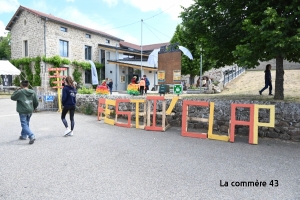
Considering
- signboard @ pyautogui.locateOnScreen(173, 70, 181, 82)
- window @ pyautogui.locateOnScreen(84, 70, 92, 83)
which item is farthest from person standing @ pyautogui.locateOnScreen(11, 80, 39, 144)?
window @ pyautogui.locateOnScreen(84, 70, 92, 83)

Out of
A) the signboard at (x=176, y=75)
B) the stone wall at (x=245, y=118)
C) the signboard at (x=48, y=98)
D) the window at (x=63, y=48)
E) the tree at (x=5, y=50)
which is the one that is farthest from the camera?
the tree at (x=5, y=50)

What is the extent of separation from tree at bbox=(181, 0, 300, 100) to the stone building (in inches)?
583

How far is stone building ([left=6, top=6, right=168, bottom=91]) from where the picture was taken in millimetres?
23203

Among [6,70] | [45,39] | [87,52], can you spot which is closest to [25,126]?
[6,70]

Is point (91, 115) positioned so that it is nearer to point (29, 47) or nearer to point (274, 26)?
point (274, 26)

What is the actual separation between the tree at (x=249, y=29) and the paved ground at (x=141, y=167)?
2805 mm

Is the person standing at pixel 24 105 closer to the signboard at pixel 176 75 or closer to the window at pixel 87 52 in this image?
the signboard at pixel 176 75

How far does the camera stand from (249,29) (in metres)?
6.29

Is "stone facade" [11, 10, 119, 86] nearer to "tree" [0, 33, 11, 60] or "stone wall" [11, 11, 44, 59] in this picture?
"stone wall" [11, 11, 44, 59]

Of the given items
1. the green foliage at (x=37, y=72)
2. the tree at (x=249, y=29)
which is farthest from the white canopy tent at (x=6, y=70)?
the tree at (x=249, y=29)

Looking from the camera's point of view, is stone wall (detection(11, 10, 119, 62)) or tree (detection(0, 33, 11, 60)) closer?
stone wall (detection(11, 10, 119, 62))

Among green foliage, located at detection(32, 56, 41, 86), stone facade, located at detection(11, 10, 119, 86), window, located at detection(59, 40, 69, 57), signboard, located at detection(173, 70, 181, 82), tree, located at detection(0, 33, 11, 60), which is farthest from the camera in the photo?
tree, located at detection(0, 33, 11, 60)

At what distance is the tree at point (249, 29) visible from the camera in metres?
5.94

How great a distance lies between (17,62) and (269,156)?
28.3 m
